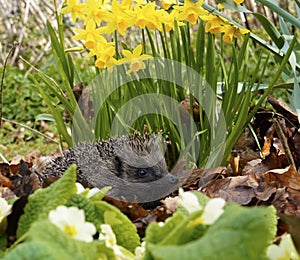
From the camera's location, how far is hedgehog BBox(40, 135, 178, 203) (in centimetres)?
194

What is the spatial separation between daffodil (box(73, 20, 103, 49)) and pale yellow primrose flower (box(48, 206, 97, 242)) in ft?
4.04

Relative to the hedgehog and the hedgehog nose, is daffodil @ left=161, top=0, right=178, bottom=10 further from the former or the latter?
the hedgehog nose

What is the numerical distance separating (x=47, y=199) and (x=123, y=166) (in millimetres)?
940

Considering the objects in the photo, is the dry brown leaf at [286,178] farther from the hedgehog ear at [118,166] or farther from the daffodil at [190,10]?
the daffodil at [190,10]

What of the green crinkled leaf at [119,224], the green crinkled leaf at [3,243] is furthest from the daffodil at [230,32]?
the green crinkled leaf at [3,243]

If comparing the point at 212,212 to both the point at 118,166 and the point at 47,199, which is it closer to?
the point at 47,199

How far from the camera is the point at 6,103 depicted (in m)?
6.21

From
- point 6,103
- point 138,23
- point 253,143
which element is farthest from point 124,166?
point 6,103

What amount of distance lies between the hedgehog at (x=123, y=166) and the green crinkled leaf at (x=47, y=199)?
0.84 m

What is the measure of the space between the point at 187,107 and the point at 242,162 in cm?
31

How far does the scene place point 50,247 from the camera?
2.68 ft

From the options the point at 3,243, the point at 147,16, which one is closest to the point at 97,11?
the point at 147,16

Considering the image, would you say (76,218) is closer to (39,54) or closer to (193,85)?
(193,85)

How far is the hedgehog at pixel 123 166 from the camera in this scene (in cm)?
194
